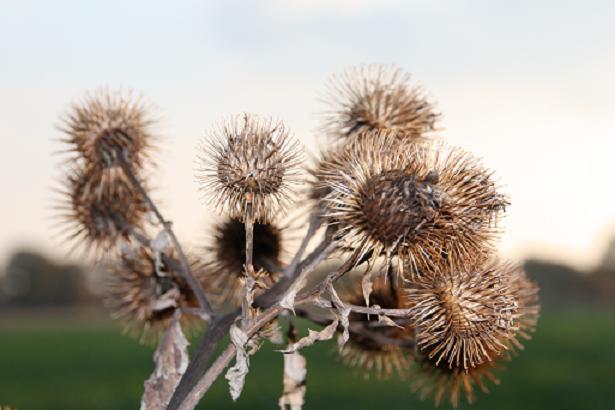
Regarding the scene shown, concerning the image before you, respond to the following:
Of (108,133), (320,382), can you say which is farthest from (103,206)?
(320,382)

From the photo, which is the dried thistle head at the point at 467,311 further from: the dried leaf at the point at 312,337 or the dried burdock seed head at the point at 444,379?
the dried burdock seed head at the point at 444,379

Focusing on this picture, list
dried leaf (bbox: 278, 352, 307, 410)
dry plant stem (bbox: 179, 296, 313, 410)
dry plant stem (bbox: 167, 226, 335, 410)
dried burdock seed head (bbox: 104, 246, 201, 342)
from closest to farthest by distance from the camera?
1. dry plant stem (bbox: 179, 296, 313, 410)
2. dry plant stem (bbox: 167, 226, 335, 410)
3. dried leaf (bbox: 278, 352, 307, 410)
4. dried burdock seed head (bbox: 104, 246, 201, 342)

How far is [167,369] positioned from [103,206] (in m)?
1.18

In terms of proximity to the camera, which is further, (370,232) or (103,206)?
(103,206)

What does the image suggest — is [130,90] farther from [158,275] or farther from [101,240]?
[158,275]

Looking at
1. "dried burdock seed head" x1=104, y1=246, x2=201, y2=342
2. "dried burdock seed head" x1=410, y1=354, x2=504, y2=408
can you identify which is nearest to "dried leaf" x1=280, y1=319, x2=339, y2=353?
"dried burdock seed head" x1=410, y1=354, x2=504, y2=408

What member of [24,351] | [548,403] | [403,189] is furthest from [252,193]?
[24,351]

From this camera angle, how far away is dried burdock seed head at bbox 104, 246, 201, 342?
155 inches

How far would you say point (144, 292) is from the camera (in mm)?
4293

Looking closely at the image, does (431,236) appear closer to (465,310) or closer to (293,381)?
(465,310)

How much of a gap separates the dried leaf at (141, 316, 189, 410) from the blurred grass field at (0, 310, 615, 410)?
48.8 feet

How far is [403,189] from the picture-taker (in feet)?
9.80

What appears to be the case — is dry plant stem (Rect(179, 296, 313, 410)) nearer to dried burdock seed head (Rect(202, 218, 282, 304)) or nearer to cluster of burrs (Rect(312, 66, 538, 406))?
cluster of burrs (Rect(312, 66, 538, 406))

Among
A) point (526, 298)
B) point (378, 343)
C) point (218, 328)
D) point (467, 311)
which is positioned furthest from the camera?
point (378, 343)
